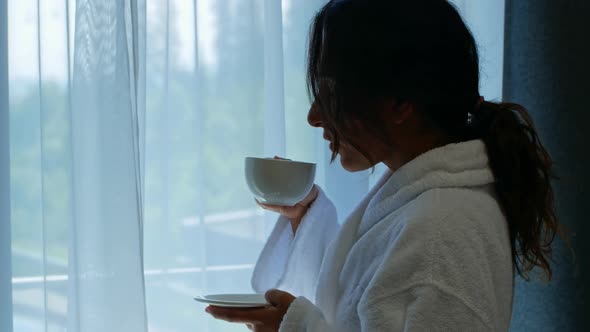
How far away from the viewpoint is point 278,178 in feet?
3.38

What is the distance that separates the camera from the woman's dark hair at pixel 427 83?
2.84 ft

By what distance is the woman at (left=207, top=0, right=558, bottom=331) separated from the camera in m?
0.79

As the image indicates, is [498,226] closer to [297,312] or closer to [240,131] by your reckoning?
[297,312]

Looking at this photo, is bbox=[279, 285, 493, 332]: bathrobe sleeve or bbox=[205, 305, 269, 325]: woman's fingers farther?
bbox=[205, 305, 269, 325]: woman's fingers

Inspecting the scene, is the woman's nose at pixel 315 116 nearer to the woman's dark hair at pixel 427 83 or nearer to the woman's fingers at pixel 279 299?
the woman's dark hair at pixel 427 83

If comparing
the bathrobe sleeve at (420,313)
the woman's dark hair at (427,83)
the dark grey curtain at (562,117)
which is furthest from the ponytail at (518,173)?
the dark grey curtain at (562,117)

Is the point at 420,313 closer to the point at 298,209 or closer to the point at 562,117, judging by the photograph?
the point at 298,209

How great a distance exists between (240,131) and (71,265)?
406 mm

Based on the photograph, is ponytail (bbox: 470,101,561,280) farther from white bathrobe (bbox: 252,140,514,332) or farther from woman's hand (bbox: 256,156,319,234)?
woman's hand (bbox: 256,156,319,234)

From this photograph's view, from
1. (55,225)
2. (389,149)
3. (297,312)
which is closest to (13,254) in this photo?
(55,225)

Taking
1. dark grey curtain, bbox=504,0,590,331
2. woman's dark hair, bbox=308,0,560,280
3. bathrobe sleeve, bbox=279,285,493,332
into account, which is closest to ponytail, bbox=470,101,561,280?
woman's dark hair, bbox=308,0,560,280

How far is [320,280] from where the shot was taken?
96 centimetres

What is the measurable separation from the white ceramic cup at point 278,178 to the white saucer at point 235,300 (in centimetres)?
15

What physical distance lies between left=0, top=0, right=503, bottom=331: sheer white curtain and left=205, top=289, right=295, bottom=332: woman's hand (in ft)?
1.14
